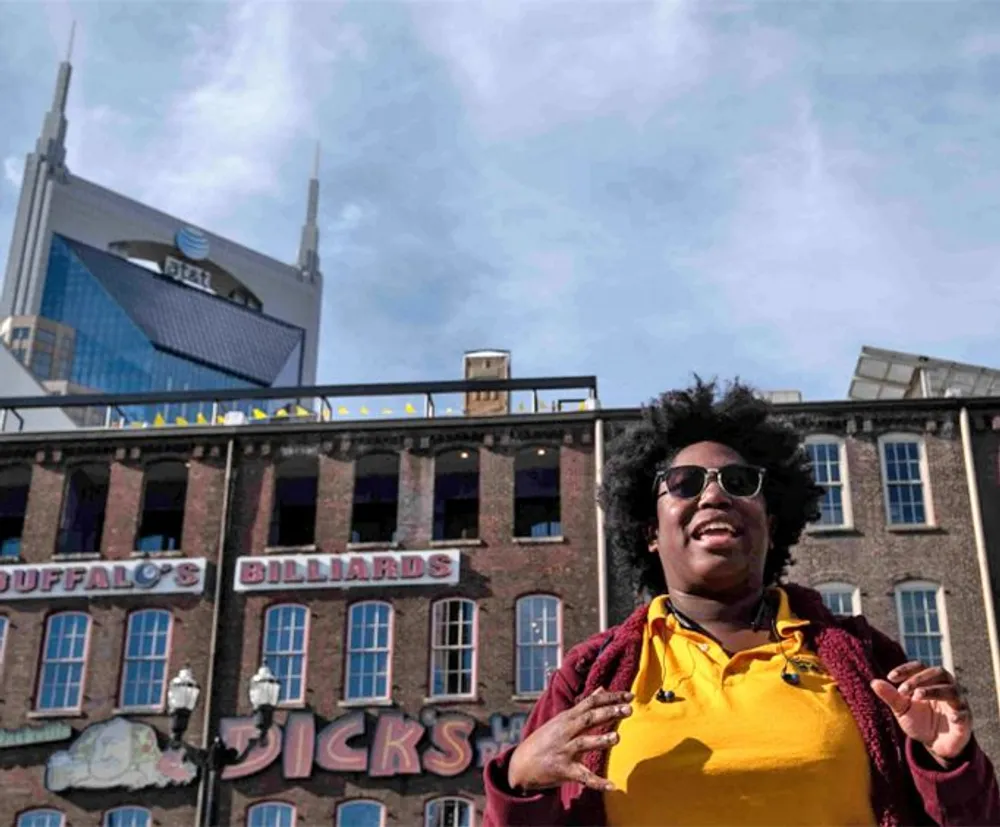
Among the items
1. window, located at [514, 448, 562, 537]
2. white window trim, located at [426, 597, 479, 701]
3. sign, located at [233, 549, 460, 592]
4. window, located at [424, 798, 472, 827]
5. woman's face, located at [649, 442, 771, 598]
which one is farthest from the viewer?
window, located at [514, 448, 562, 537]

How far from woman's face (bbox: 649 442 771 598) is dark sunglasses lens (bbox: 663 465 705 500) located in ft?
0.07

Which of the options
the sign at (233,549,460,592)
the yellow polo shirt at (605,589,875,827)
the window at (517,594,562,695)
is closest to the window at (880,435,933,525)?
the window at (517,594,562,695)

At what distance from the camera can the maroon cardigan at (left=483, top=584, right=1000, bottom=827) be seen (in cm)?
346

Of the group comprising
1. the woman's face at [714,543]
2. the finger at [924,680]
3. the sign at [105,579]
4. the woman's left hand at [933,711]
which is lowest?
the woman's left hand at [933,711]

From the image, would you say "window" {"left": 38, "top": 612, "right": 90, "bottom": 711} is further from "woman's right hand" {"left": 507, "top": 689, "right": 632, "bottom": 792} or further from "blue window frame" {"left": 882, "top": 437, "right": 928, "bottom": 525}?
"woman's right hand" {"left": 507, "top": 689, "right": 632, "bottom": 792}

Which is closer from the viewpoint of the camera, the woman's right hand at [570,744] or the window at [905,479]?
the woman's right hand at [570,744]

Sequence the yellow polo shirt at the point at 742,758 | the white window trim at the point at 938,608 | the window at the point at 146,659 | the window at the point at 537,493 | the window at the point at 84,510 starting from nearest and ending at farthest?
the yellow polo shirt at the point at 742,758, the white window trim at the point at 938,608, the window at the point at 146,659, the window at the point at 537,493, the window at the point at 84,510

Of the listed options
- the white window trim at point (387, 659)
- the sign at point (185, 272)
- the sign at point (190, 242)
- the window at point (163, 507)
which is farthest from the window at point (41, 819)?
the sign at point (185, 272)

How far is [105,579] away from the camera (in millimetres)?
26391

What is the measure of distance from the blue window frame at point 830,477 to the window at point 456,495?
697 cm

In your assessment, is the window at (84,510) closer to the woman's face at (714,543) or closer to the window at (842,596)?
the window at (842,596)

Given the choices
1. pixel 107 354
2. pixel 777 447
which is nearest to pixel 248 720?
pixel 777 447

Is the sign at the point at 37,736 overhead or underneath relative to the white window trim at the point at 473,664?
underneath

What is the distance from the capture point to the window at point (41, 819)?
24.7 m
